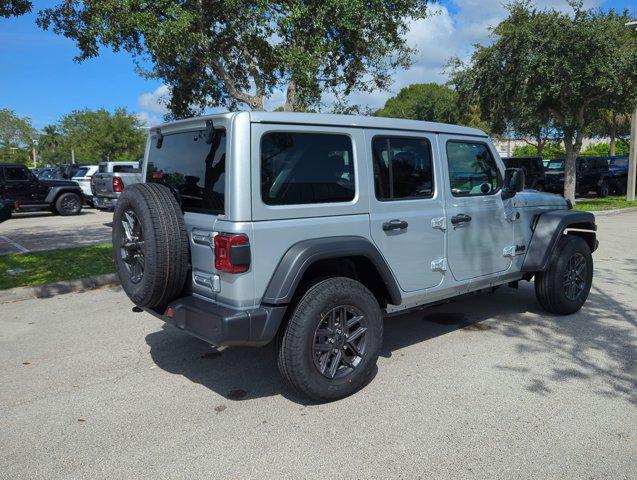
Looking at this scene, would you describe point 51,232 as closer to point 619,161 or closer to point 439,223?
point 439,223

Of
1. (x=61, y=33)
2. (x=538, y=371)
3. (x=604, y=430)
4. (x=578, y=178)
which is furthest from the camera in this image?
(x=578, y=178)

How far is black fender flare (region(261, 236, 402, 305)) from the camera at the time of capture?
128 inches

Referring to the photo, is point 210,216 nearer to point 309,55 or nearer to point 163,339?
point 163,339

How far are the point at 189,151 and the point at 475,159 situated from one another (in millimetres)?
2583

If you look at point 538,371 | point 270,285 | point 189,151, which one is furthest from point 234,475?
point 538,371

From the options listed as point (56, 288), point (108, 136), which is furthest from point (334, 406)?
Result: point (108, 136)

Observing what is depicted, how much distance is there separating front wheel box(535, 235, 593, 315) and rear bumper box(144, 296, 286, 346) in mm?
3292

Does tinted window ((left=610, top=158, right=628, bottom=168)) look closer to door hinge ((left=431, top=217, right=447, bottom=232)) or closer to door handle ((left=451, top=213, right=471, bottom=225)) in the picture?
door handle ((left=451, top=213, right=471, bottom=225))

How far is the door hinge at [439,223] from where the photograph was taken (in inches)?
164

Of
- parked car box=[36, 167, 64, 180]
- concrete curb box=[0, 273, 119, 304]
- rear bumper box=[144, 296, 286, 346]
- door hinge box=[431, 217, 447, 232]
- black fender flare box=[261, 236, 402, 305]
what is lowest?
concrete curb box=[0, 273, 119, 304]

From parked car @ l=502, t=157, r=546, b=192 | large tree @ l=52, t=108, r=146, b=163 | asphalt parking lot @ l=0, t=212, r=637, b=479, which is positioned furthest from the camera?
large tree @ l=52, t=108, r=146, b=163

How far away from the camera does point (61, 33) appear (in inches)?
413

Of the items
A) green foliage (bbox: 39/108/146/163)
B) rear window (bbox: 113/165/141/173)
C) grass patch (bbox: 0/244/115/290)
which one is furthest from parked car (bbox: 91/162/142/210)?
green foliage (bbox: 39/108/146/163)

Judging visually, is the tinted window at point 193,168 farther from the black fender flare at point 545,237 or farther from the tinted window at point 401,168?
the black fender flare at point 545,237
